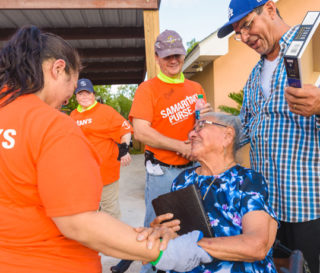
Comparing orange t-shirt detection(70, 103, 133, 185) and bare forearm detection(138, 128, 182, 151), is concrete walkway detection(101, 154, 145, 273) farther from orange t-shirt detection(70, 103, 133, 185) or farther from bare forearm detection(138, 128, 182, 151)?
bare forearm detection(138, 128, 182, 151)

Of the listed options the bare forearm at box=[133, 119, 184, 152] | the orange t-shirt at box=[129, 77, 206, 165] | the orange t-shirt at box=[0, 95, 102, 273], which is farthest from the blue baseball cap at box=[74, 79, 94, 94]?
the orange t-shirt at box=[0, 95, 102, 273]

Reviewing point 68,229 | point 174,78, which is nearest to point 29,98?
point 68,229

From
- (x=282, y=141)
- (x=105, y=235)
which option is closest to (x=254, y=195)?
(x=282, y=141)

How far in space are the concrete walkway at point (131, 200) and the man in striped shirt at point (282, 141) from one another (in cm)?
228

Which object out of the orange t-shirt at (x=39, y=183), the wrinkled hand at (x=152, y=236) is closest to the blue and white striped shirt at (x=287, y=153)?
the wrinkled hand at (x=152, y=236)

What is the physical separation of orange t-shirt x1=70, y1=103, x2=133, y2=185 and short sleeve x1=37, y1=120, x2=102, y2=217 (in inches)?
123

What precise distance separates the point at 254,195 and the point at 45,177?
1.27 m

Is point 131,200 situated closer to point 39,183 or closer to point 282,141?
point 282,141

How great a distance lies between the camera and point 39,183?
1042 mm

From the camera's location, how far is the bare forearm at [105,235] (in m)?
1.07

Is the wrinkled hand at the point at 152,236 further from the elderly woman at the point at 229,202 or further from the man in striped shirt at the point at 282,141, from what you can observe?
the man in striped shirt at the point at 282,141

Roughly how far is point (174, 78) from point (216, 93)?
14.1ft

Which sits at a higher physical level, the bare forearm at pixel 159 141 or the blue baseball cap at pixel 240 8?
the blue baseball cap at pixel 240 8

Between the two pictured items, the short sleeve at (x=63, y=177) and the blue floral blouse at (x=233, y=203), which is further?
the blue floral blouse at (x=233, y=203)
